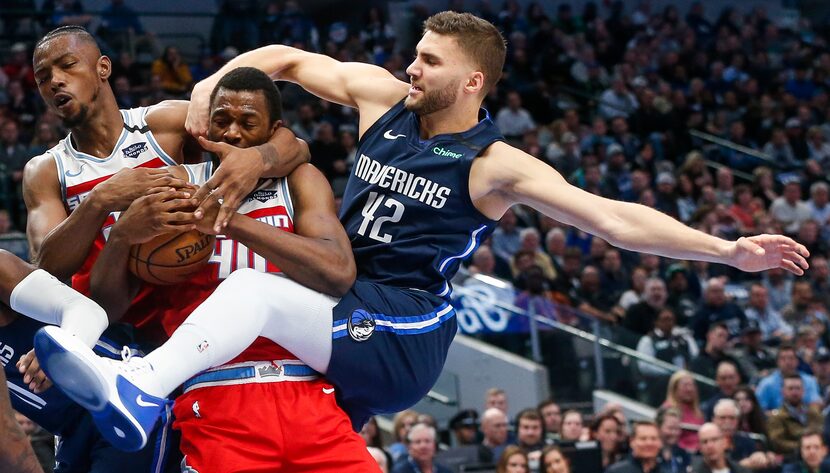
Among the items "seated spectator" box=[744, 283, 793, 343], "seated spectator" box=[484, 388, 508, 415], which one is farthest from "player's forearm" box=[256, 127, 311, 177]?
"seated spectator" box=[744, 283, 793, 343]

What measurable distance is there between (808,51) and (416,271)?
1830cm

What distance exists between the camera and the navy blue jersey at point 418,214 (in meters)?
4.37

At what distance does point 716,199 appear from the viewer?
15688 mm

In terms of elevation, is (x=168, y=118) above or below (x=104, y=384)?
above

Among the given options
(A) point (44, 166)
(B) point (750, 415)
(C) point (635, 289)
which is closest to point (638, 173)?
(C) point (635, 289)

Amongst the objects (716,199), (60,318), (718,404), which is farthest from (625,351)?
(60,318)

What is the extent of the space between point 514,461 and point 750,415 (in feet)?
10.1

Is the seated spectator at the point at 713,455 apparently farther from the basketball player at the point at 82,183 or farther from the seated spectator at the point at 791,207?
the seated spectator at the point at 791,207

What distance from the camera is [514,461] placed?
867 centimetres

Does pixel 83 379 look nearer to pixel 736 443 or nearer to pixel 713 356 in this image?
pixel 736 443

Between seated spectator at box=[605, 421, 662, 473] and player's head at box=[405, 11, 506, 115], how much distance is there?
5.42 m

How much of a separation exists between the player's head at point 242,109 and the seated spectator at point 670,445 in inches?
244

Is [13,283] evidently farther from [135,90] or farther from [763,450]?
[135,90]

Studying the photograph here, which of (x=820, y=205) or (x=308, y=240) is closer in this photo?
(x=308, y=240)
